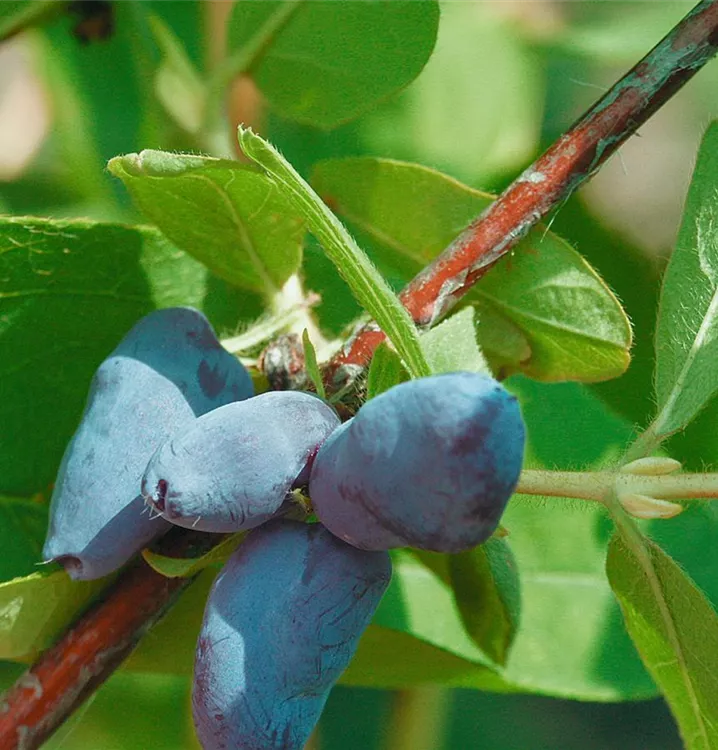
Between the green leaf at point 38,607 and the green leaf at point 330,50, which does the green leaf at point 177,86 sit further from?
the green leaf at point 38,607

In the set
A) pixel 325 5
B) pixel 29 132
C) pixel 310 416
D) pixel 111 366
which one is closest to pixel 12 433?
pixel 111 366

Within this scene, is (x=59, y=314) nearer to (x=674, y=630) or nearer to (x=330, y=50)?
(x=330, y=50)

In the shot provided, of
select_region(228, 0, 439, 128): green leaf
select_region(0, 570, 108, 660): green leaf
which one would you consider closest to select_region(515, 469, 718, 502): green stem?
select_region(0, 570, 108, 660): green leaf

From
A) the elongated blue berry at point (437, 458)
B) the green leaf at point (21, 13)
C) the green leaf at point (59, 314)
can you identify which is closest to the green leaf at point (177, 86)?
the green leaf at point (21, 13)

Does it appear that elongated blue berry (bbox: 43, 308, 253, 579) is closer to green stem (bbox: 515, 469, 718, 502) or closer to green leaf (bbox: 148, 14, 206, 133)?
green stem (bbox: 515, 469, 718, 502)

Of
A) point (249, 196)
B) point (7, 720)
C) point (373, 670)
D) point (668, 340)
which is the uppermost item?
point (249, 196)

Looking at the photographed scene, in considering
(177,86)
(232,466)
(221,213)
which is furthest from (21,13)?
(232,466)

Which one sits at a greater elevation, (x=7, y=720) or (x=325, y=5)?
(x=325, y=5)

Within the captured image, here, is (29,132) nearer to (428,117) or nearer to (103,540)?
(428,117)
